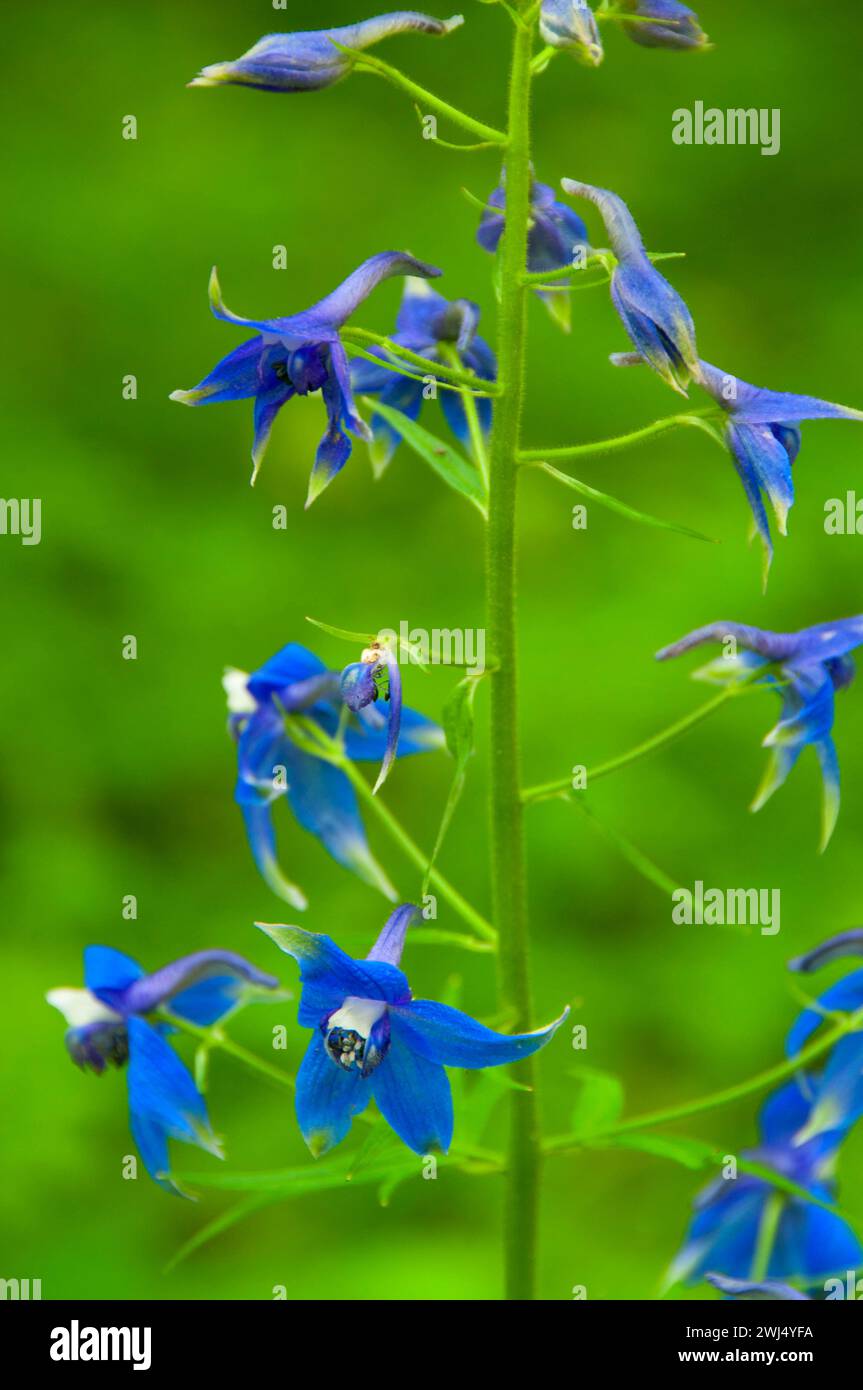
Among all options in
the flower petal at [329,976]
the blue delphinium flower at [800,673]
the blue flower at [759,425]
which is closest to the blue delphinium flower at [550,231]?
the blue flower at [759,425]

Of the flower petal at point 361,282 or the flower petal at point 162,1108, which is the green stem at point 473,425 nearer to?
the flower petal at point 361,282

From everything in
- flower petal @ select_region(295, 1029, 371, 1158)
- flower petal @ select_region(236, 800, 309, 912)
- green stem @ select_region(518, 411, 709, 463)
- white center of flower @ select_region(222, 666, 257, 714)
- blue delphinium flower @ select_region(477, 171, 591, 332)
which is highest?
blue delphinium flower @ select_region(477, 171, 591, 332)

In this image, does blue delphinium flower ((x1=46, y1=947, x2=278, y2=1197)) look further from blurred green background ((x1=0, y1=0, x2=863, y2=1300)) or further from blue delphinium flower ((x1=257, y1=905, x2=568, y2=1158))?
blurred green background ((x1=0, y1=0, x2=863, y2=1300))

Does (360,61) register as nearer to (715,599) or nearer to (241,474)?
(715,599)

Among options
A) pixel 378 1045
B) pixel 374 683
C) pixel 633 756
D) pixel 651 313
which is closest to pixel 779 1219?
pixel 633 756

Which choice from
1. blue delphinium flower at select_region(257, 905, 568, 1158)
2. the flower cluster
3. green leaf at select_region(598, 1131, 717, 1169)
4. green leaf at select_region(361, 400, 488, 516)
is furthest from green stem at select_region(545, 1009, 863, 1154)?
green leaf at select_region(361, 400, 488, 516)

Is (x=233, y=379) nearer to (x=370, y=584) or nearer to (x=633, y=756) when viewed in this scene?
(x=633, y=756)
